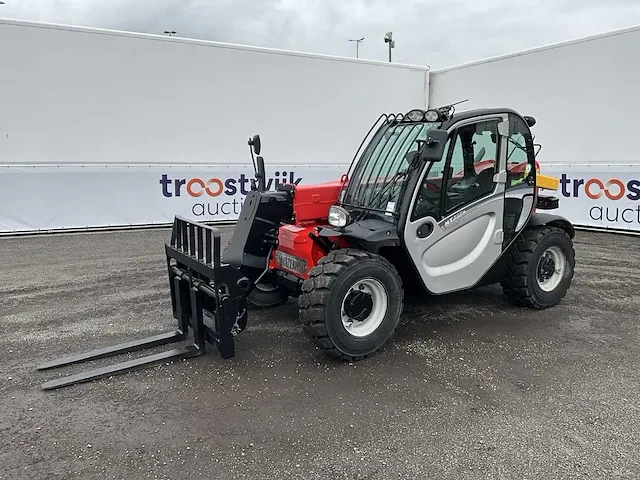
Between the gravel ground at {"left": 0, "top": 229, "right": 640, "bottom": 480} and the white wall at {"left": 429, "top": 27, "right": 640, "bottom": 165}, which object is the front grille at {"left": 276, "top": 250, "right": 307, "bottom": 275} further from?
the white wall at {"left": 429, "top": 27, "right": 640, "bottom": 165}

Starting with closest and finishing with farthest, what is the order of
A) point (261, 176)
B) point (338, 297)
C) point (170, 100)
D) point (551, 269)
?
point (338, 297), point (261, 176), point (551, 269), point (170, 100)

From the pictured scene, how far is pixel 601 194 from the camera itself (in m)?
9.99

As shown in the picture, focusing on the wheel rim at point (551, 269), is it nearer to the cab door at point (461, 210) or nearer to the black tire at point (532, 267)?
the black tire at point (532, 267)

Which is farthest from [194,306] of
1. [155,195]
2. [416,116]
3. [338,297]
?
[155,195]

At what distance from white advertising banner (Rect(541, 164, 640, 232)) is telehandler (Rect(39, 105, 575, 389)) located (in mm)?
5110

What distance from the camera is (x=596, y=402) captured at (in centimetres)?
357

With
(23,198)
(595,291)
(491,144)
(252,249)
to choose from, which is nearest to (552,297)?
(595,291)

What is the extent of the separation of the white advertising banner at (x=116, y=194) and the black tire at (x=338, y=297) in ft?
20.0

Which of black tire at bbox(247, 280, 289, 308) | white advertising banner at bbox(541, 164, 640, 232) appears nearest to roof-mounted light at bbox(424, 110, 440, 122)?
black tire at bbox(247, 280, 289, 308)

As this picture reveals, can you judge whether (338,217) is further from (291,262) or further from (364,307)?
(364,307)

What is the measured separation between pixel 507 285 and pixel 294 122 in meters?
8.16

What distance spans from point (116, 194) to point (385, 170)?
24.1ft

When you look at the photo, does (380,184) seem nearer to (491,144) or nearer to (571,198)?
(491,144)

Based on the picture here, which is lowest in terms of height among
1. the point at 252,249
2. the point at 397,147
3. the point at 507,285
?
the point at 507,285
